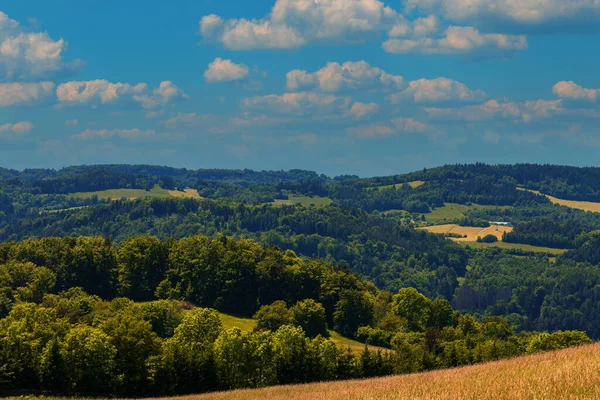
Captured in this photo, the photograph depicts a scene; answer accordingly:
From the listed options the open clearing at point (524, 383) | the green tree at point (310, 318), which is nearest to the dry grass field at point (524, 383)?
the open clearing at point (524, 383)

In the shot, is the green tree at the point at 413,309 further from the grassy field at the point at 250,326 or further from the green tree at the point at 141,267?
the green tree at the point at 141,267

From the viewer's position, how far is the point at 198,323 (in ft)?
334

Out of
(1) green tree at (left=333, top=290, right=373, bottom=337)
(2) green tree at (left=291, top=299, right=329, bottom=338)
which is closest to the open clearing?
(2) green tree at (left=291, top=299, right=329, bottom=338)

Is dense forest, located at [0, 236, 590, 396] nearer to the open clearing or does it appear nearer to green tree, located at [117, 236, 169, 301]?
green tree, located at [117, 236, 169, 301]

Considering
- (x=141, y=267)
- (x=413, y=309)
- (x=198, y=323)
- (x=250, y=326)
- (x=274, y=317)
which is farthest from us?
(x=413, y=309)

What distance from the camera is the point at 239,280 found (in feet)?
536

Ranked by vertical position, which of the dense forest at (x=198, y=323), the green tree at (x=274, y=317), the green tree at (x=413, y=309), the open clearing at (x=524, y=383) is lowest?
the green tree at (x=413, y=309)

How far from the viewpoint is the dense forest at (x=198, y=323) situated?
248ft

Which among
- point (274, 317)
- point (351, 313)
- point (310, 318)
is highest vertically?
point (274, 317)

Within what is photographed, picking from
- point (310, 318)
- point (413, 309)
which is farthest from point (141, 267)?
point (413, 309)

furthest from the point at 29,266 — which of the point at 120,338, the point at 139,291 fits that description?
the point at 120,338

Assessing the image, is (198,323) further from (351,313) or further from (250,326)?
(351,313)

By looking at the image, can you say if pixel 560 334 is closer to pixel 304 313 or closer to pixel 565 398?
pixel 304 313

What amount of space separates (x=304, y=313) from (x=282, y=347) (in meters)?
61.3
